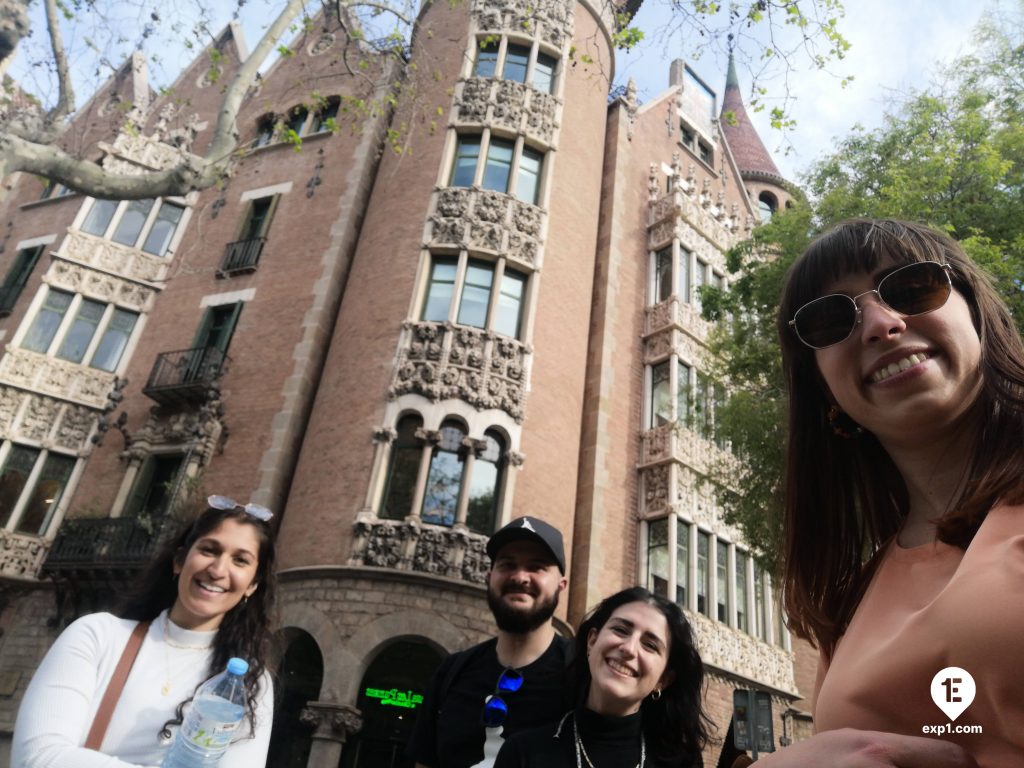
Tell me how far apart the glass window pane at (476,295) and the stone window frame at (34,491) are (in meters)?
10.9

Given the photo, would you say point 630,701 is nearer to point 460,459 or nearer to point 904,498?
point 904,498

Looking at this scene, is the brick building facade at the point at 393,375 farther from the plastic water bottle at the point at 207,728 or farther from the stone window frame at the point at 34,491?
the plastic water bottle at the point at 207,728

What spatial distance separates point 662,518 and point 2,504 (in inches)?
641

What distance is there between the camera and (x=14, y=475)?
16.9m

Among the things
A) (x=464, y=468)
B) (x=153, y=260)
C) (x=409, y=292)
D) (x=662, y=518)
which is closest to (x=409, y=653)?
(x=464, y=468)

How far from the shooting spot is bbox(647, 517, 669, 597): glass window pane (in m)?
16.2

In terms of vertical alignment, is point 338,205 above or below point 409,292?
above

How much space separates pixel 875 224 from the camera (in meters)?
1.70

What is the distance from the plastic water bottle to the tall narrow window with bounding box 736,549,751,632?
652 inches

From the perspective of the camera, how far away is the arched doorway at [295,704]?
14086mm

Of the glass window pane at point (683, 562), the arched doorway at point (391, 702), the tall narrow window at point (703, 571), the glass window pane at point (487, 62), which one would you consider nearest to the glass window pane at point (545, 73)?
the glass window pane at point (487, 62)

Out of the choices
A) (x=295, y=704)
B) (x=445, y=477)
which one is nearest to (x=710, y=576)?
(x=445, y=477)

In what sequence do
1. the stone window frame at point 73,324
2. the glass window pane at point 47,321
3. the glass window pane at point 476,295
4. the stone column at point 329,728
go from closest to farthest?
the stone column at point 329,728, the glass window pane at point 476,295, the stone window frame at point 73,324, the glass window pane at point 47,321

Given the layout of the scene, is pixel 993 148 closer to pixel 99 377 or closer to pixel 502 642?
pixel 502 642
